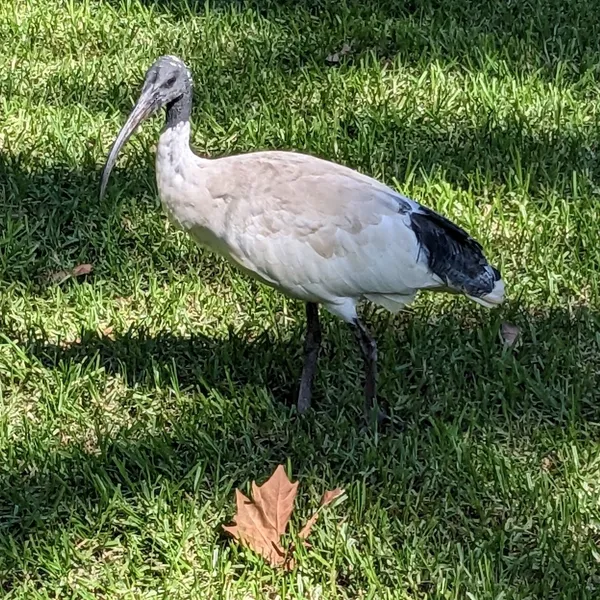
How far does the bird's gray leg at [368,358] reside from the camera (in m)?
3.29

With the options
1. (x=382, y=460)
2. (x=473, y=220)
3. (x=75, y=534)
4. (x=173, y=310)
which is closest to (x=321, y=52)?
(x=473, y=220)

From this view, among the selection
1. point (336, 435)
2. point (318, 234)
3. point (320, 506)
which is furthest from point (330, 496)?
point (318, 234)

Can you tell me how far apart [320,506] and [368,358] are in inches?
19.3

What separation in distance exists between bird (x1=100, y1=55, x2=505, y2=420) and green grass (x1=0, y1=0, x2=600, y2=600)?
1.20 feet

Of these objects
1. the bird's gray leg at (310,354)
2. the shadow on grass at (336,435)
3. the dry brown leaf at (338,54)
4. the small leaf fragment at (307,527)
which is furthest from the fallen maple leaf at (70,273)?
the dry brown leaf at (338,54)

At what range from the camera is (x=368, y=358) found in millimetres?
3318

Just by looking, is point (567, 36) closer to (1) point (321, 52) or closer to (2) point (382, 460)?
(1) point (321, 52)

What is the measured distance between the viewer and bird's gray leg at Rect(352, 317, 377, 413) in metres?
3.29

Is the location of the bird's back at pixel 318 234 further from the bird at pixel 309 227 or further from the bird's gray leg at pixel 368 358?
the bird's gray leg at pixel 368 358

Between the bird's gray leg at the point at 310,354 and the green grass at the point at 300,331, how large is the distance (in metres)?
0.08

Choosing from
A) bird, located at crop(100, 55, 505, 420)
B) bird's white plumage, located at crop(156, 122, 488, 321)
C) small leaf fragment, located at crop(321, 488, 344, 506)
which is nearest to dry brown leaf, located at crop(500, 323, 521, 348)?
bird, located at crop(100, 55, 505, 420)

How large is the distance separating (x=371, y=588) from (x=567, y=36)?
11.5 feet

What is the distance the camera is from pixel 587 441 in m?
3.30

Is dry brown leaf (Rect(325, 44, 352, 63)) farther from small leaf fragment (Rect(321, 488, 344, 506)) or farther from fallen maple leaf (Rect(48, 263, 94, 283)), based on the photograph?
small leaf fragment (Rect(321, 488, 344, 506))
